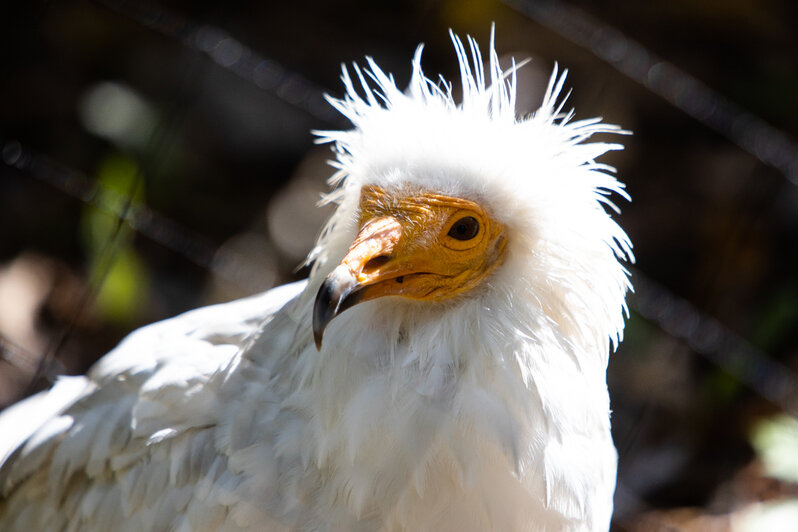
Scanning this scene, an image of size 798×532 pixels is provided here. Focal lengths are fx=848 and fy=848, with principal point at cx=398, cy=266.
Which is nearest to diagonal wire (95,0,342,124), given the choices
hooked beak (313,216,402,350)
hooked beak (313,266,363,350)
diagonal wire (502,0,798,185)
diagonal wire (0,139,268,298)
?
diagonal wire (0,139,268,298)

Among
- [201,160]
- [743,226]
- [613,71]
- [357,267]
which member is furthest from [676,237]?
[357,267]

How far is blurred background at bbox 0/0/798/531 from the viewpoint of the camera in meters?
3.11

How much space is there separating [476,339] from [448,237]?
183 millimetres

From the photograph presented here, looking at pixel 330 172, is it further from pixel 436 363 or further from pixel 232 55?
pixel 436 363

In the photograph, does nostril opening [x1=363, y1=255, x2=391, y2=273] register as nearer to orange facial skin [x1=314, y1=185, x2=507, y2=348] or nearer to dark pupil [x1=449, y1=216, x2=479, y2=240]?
orange facial skin [x1=314, y1=185, x2=507, y2=348]

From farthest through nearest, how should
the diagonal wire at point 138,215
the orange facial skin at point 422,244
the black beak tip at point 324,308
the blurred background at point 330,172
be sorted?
the diagonal wire at point 138,215, the blurred background at point 330,172, the orange facial skin at point 422,244, the black beak tip at point 324,308

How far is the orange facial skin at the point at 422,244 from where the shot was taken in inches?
55.5

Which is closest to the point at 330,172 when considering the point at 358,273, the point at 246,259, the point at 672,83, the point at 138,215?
the point at 246,259

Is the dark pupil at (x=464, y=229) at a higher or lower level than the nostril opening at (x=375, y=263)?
higher

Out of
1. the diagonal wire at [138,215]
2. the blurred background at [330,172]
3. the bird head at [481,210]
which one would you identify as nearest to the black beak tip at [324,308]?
the bird head at [481,210]

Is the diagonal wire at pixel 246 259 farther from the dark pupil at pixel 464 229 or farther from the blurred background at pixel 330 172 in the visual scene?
the dark pupil at pixel 464 229

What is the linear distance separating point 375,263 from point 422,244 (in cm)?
10

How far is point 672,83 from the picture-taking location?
3.58 m

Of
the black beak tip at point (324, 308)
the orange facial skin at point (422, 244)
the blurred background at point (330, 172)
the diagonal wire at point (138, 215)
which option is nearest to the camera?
the black beak tip at point (324, 308)
